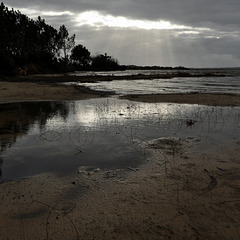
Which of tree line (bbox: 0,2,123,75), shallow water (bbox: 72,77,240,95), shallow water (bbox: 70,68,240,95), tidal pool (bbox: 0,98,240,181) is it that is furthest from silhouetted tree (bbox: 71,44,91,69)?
tidal pool (bbox: 0,98,240,181)

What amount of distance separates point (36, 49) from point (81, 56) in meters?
18.3

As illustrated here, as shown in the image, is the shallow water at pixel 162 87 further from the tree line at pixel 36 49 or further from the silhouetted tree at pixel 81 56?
the silhouetted tree at pixel 81 56

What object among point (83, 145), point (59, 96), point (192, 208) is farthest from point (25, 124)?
point (59, 96)

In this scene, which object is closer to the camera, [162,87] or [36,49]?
[162,87]

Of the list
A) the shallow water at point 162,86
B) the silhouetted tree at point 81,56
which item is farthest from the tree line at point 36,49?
the shallow water at point 162,86

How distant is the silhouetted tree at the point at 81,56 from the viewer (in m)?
90.3

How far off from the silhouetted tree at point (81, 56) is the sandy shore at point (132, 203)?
291ft

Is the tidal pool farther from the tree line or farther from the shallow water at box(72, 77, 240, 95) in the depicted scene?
Result: the tree line

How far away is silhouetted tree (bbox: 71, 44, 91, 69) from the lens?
90312 mm

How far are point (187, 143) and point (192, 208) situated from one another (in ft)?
12.3

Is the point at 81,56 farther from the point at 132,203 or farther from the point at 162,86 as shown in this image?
the point at 132,203

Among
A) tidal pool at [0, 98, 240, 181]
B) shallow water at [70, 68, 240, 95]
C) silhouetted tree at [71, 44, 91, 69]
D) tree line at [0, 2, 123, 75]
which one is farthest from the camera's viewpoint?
silhouetted tree at [71, 44, 91, 69]

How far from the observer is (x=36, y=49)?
7700 cm

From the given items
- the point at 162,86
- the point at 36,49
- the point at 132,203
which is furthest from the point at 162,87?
the point at 36,49
